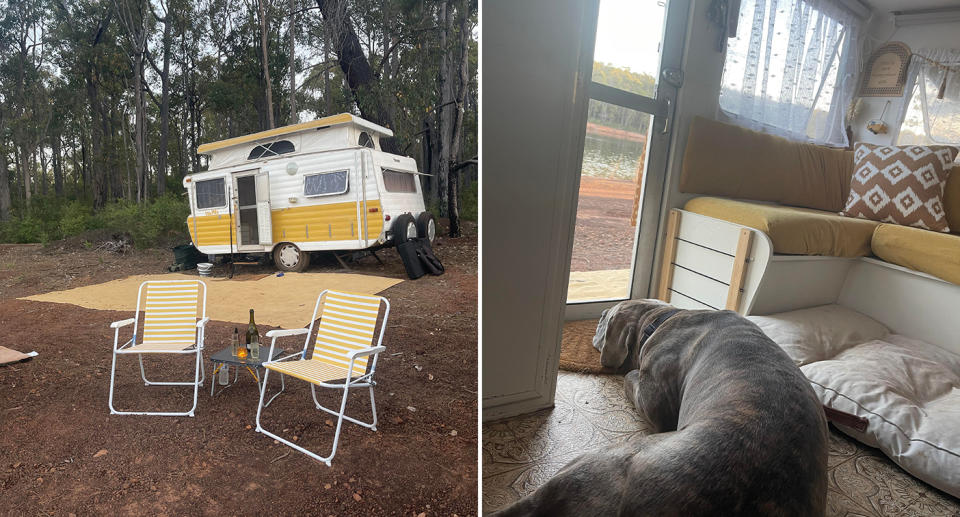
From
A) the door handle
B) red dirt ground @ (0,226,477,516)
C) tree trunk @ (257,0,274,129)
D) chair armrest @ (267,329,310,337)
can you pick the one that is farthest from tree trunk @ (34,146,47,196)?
the door handle

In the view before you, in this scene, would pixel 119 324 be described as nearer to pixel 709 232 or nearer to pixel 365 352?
pixel 365 352

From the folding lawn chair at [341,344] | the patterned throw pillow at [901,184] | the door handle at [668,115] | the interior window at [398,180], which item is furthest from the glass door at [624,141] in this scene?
the folding lawn chair at [341,344]

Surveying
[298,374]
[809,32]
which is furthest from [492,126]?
[298,374]

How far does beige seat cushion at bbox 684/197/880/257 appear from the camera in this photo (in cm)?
80

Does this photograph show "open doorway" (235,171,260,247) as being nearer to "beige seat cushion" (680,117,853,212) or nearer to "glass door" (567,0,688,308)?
"glass door" (567,0,688,308)

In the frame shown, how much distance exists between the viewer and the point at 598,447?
73 cm

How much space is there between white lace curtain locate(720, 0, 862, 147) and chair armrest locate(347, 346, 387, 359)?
Result: 130 centimetres

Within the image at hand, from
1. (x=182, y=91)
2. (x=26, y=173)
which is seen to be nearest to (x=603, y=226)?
(x=182, y=91)

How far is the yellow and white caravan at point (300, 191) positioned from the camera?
1603mm

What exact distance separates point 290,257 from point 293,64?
631 millimetres

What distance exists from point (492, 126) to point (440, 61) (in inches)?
44.7

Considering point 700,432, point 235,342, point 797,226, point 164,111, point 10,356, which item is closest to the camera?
point 700,432

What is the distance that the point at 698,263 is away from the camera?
0.85 m

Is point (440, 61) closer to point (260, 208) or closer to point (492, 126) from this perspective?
point (260, 208)
